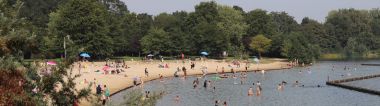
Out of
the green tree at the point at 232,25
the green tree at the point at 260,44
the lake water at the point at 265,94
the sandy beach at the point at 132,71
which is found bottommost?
the lake water at the point at 265,94

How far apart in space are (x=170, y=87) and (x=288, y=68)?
48.6 m

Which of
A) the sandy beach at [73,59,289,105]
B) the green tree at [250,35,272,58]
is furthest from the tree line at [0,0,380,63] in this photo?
the sandy beach at [73,59,289,105]

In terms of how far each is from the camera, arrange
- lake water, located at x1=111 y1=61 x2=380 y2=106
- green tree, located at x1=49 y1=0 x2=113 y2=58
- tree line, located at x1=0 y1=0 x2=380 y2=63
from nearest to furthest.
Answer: lake water, located at x1=111 y1=61 x2=380 y2=106 < green tree, located at x1=49 y1=0 x2=113 y2=58 < tree line, located at x1=0 y1=0 x2=380 y2=63

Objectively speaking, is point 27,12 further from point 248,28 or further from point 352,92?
point 352,92

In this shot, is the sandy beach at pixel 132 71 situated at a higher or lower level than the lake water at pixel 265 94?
higher

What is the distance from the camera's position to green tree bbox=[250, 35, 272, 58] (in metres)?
142

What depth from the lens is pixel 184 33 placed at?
132 meters

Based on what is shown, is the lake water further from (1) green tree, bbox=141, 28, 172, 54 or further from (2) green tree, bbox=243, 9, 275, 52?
(2) green tree, bbox=243, 9, 275, 52

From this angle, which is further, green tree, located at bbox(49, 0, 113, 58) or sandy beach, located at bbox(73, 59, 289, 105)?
green tree, located at bbox(49, 0, 113, 58)

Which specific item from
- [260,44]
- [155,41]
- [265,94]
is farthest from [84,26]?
[260,44]

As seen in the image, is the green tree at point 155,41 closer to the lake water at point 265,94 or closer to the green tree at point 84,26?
the green tree at point 84,26

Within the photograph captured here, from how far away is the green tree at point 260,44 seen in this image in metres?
142

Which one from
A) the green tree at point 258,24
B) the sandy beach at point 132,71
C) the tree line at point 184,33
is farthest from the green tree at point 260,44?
the sandy beach at point 132,71

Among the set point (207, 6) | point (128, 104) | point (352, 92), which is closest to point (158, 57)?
point (207, 6)
